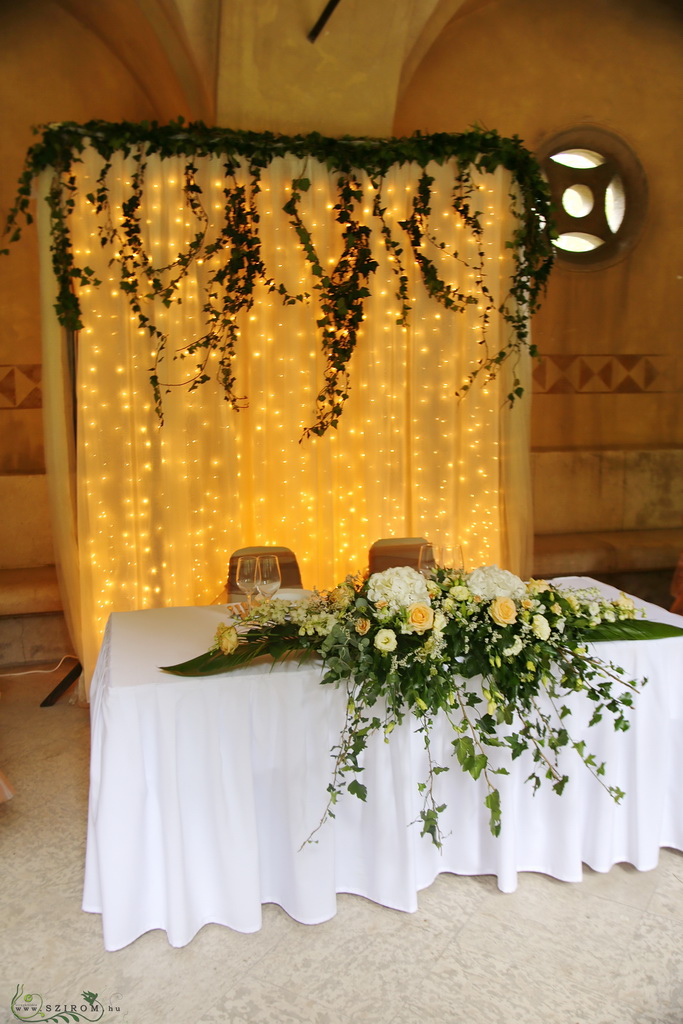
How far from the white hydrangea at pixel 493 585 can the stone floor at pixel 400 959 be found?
1017 millimetres

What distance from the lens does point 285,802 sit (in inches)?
89.7

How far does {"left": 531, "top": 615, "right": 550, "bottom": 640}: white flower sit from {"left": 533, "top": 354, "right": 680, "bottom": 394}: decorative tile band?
4465 millimetres

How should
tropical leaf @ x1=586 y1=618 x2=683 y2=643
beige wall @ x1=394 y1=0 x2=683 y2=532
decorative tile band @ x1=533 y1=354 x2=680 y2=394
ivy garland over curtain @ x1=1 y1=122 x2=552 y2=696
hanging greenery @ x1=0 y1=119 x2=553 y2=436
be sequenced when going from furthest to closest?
decorative tile band @ x1=533 y1=354 x2=680 y2=394 → beige wall @ x1=394 y1=0 x2=683 y2=532 → ivy garland over curtain @ x1=1 y1=122 x2=552 y2=696 → hanging greenery @ x1=0 y1=119 x2=553 y2=436 → tropical leaf @ x1=586 y1=618 x2=683 y2=643

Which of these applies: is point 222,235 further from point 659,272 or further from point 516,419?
point 659,272

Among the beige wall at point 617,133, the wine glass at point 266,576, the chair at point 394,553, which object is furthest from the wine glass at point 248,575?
the beige wall at point 617,133

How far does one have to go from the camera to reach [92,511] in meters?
4.23

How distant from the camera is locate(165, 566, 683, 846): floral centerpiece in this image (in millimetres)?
2082

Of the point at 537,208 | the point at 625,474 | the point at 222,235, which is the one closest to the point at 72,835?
the point at 222,235

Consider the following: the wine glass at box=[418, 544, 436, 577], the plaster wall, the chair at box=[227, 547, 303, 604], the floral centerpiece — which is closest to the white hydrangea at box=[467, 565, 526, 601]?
the floral centerpiece

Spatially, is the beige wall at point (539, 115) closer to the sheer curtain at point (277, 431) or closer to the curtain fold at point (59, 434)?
the sheer curtain at point (277, 431)

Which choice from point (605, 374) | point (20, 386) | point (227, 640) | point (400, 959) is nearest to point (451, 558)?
point (227, 640)

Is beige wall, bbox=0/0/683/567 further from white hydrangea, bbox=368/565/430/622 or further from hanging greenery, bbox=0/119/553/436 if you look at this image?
white hydrangea, bbox=368/565/430/622

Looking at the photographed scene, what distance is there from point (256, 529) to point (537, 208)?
2.49 metres

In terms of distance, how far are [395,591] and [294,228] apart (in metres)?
2.89
